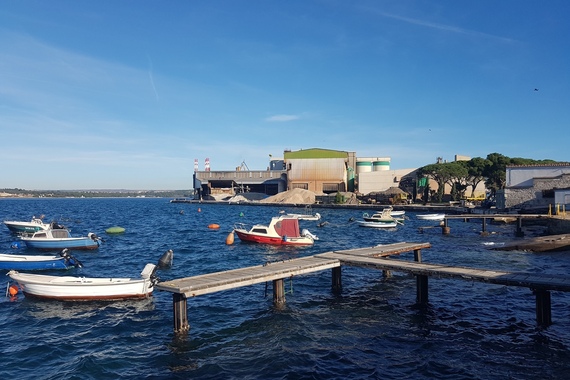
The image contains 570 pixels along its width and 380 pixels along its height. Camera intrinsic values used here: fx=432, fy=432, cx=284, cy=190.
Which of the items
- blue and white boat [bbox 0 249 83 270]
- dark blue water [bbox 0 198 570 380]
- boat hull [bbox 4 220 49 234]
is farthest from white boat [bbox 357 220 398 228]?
boat hull [bbox 4 220 49 234]

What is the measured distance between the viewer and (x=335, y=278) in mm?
26938

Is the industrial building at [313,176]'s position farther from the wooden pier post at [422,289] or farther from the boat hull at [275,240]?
the wooden pier post at [422,289]

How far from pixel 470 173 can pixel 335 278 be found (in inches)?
3572

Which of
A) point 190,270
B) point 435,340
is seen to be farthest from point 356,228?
point 435,340

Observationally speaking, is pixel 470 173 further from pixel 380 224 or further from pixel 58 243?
pixel 58 243

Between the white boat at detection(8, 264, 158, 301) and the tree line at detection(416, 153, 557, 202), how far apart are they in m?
89.2

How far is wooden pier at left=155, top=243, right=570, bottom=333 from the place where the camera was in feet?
62.7

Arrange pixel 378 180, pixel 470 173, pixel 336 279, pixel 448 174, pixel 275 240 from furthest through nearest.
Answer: pixel 378 180 < pixel 448 174 < pixel 470 173 < pixel 275 240 < pixel 336 279

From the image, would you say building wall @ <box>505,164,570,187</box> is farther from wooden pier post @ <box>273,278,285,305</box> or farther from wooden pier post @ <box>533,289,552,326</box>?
wooden pier post @ <box>273,278,285,305</box>

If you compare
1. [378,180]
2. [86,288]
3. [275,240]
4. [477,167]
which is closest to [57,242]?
[275,240]

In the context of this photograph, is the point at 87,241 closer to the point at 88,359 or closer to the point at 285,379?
the point at 88,359

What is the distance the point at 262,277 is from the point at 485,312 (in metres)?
11.6

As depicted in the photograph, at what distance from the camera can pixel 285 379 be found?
14914mm

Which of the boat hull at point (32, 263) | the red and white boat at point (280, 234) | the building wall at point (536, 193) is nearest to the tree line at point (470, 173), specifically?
the building wall at point (536, 193)
